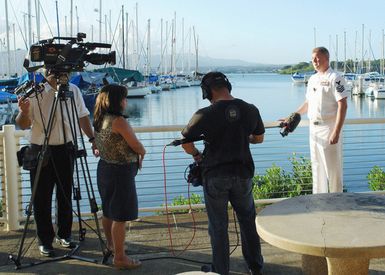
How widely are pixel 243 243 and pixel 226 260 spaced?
0.75 feet

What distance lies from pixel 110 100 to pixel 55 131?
0.78m

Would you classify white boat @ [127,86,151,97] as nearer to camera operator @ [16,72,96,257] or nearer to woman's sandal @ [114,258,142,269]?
camera operator @ [16,72,96,257]

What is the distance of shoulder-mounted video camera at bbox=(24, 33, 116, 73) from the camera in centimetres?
403

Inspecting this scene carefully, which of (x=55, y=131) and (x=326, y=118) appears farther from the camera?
(x=326, y=118)

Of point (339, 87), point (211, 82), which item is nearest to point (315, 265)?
point (211, 82)

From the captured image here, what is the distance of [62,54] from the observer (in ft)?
13.2

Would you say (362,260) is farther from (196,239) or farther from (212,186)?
(196,239)

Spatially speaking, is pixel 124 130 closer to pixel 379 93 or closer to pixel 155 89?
pixel 379 93

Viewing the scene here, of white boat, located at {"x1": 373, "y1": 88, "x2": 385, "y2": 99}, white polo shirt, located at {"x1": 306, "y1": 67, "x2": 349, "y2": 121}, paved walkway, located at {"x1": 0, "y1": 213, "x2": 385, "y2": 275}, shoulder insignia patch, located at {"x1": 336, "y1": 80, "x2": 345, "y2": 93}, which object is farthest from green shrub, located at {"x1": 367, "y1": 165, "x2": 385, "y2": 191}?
white boat, located at {"x1": 373, "y1": 88, "x2": 385, "y2": 99}

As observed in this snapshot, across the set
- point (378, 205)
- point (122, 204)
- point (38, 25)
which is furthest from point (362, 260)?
point (38, 25)

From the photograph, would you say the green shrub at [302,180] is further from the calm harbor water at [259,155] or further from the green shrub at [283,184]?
the calm harbor water at [259,155]

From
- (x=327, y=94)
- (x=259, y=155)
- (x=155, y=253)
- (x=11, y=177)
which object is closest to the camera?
(x=155, y=253)

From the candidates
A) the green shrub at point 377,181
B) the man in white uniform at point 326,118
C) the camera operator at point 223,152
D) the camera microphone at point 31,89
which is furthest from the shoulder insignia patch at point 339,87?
the green shrub at point 377,181

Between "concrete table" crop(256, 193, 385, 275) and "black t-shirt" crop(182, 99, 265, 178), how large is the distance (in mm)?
402
